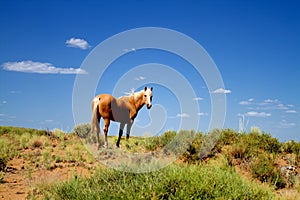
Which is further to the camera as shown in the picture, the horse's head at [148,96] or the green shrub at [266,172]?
the horse's head at [148,96]

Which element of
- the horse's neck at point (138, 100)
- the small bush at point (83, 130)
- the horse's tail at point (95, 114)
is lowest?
the small bush at point (83, 130)

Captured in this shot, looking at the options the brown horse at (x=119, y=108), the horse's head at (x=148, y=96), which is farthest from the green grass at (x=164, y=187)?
the brown horse at (x=119, y=108)

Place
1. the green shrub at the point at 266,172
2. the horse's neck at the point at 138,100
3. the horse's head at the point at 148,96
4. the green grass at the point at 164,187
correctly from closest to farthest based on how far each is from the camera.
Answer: the green grass at the point at 164,187
the green shrub at the point at 266,172
the horse's head at the point at 148,96
the horse's neck at the point at 138,100

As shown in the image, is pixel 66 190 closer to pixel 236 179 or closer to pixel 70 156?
pixel 236 179

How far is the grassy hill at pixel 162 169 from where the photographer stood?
5.92 meters

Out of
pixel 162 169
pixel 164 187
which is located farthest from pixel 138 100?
pixel 164 187

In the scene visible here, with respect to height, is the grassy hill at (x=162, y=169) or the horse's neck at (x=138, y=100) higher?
the horse's neck at (x=138, y=100)

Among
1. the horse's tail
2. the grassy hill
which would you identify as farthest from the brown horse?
the grassy hill

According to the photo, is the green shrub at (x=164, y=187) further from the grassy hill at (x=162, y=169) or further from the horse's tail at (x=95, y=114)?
the horse's tail at (x=95, y=114)

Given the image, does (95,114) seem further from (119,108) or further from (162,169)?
(162,169)

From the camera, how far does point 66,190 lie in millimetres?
6883

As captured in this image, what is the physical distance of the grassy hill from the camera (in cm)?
592

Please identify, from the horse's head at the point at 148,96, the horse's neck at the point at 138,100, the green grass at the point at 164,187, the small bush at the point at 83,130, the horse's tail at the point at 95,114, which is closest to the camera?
the green grass at the point at 164,187

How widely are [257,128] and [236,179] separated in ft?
25.5
